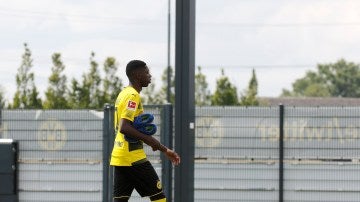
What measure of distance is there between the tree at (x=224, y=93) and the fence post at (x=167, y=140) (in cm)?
3640

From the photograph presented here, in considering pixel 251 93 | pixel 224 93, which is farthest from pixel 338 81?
pixel 224 93

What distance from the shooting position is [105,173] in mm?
13297

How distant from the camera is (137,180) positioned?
9.34 meters

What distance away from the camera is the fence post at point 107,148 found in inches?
522

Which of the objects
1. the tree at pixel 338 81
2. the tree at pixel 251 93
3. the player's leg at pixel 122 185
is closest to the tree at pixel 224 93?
the tree at pixel 251 93

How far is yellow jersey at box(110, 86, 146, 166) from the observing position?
29.8 ft

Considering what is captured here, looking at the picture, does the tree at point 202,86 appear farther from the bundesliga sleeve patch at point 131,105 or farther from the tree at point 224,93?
the bundesliga sleeve patch at point 131,105

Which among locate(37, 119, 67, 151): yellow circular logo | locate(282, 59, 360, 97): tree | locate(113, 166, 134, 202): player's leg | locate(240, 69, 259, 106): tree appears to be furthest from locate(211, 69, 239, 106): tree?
locate(282, 59, 360, 97): tree

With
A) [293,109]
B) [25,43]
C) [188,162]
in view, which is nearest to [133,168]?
[188,162]

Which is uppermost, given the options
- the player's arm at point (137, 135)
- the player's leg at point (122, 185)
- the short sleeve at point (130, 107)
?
the short sleeve at point (130, 107)

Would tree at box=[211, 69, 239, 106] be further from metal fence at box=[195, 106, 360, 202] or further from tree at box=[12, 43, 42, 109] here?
metal fence at box=[195, 106, 360, 202]

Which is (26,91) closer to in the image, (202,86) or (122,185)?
(202,86)

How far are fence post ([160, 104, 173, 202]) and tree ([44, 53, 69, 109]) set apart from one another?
33024 mm

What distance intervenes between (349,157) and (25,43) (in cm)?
3635
